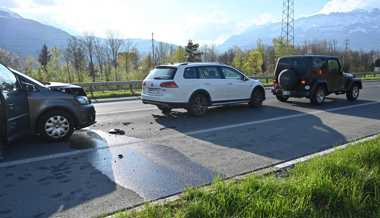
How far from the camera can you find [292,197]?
4.23m

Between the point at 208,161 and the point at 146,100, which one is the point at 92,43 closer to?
the point at 146,100

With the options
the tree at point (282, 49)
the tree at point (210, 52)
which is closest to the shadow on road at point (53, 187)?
the tree at point (282, 49)

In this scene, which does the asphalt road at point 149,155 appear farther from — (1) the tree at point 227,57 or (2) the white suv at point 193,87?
(1) the tree at point 227,57

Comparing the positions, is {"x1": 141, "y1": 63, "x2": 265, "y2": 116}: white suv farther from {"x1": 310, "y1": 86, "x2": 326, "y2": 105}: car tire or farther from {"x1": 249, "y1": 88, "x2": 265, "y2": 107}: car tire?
{"x1": 310, "y1": 86, "x2": 326, "y2": 105}: car tire

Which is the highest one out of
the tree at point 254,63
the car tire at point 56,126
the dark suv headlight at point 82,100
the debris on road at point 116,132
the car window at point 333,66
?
the tree at point 254,63

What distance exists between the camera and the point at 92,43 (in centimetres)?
7844

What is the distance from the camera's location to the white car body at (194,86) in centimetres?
1086

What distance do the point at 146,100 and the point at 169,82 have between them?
1099 mm

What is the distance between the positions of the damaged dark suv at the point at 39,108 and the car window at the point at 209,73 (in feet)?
14.0

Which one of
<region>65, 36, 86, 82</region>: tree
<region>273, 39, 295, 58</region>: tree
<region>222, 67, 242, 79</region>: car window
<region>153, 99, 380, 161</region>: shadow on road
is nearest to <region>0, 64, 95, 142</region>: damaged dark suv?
Answer: <region>153, 99, 380, 161</region>: shadow on road

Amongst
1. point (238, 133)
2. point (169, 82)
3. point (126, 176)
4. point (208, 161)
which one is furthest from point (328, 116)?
point (126, 176)

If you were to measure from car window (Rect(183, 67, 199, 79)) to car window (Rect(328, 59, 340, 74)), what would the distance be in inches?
247

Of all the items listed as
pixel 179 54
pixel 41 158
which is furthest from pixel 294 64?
pixel 179 54

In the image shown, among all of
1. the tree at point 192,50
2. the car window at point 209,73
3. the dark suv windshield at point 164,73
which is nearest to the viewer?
the dark suv windshield at point 164,73
